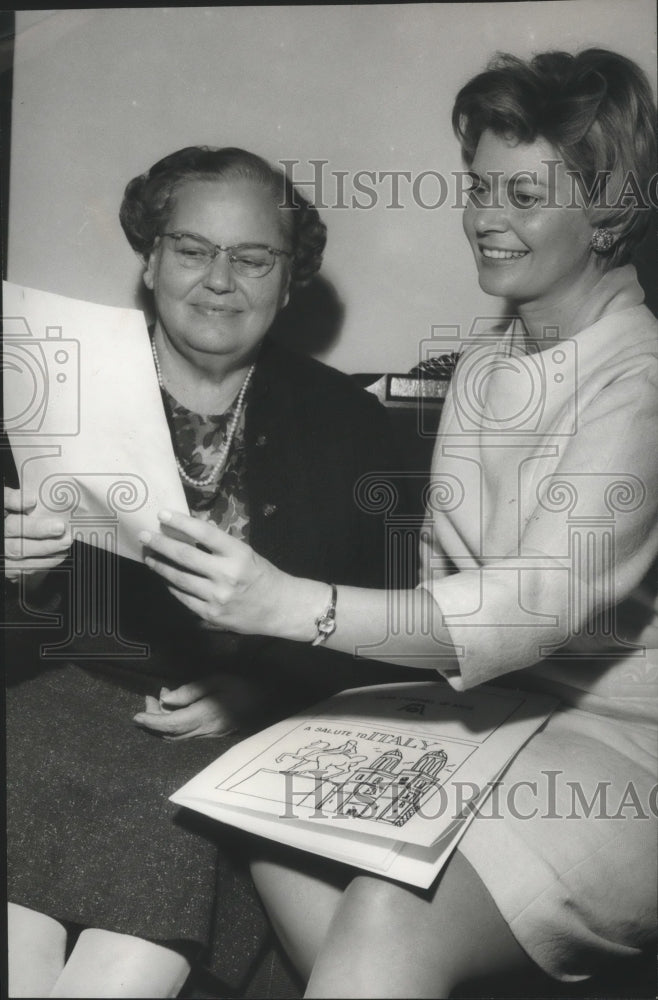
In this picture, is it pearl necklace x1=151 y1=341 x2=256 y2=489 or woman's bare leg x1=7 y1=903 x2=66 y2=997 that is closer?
woman's bare leg x1=7 y1=903 x2=66 y2=997

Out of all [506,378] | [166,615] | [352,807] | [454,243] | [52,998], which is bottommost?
[52,998]

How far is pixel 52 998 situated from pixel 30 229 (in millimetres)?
687

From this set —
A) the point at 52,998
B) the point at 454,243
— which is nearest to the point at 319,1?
the point at 454,243

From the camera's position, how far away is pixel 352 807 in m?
0.67

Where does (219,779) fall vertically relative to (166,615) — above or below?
below

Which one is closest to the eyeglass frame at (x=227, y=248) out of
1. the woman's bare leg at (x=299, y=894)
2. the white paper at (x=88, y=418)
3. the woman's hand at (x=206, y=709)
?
the white paper at (x=88, y=418)

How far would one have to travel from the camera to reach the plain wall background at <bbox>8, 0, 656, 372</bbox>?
793mm

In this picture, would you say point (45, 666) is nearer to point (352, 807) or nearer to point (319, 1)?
point (352, 807)

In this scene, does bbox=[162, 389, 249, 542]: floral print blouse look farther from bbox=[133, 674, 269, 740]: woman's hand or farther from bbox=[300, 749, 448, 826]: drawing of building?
bbox=[300, 749, 448, 826]: drawing of building

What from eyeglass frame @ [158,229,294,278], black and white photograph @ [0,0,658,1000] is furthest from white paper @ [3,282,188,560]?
eyeglass frame @ [158,229,294,278]

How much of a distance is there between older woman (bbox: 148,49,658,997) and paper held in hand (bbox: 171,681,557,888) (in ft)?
0.07

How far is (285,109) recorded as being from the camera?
2.67 ft

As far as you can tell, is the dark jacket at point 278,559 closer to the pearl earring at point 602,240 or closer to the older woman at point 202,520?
the older woman at point 202,520

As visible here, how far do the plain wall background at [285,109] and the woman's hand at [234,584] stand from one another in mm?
297
